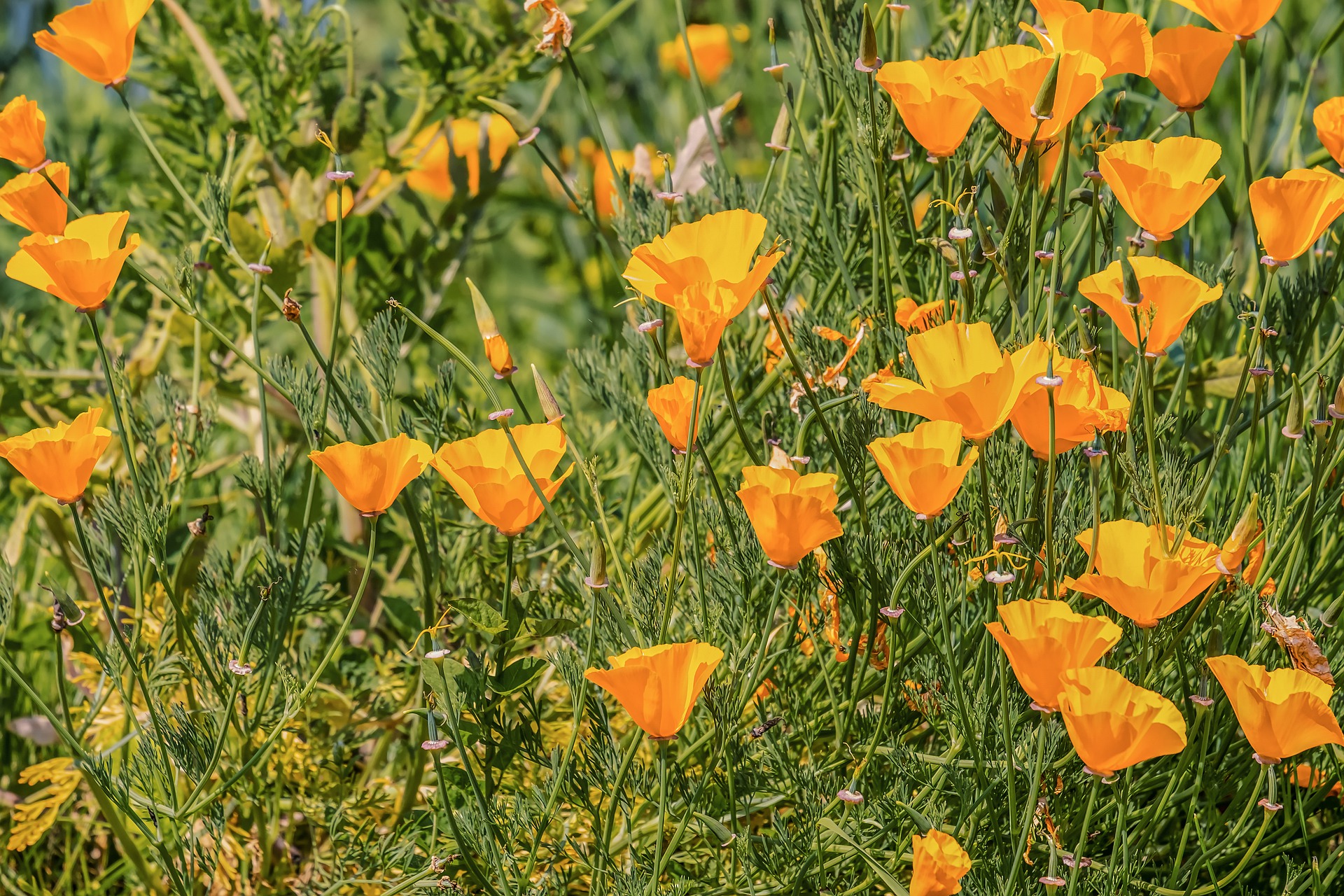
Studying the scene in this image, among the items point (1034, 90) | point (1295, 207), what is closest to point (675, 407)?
point (1034, 90)

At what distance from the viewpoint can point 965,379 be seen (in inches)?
27.4

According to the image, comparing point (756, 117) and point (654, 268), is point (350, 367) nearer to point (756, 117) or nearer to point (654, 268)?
point (654, 268)

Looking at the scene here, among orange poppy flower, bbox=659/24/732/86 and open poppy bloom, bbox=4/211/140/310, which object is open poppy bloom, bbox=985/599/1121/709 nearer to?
open poppy bloom, bbox=4/211/140/310

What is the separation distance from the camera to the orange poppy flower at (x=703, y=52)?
2.20 m

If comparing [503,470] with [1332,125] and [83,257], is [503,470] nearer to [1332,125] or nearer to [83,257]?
[83,257]

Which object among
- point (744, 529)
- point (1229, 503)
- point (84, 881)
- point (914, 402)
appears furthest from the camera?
point (84, 881)

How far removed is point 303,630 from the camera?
1.21m

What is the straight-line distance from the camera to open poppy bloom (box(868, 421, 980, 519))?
67 centimetres

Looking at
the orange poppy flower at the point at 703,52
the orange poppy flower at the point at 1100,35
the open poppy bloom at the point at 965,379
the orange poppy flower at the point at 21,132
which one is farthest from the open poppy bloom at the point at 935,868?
the orange poppy flower at the point at 703,52

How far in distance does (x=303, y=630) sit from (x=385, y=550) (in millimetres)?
117

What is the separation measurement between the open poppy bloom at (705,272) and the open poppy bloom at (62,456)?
1.20ft

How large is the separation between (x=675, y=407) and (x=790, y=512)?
0.45 feet

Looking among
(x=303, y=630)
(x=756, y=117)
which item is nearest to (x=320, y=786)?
(x=303, y=630)

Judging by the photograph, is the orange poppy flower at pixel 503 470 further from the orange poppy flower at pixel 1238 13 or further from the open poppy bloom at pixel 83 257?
the orange poppy flower at pixel 1238 13
